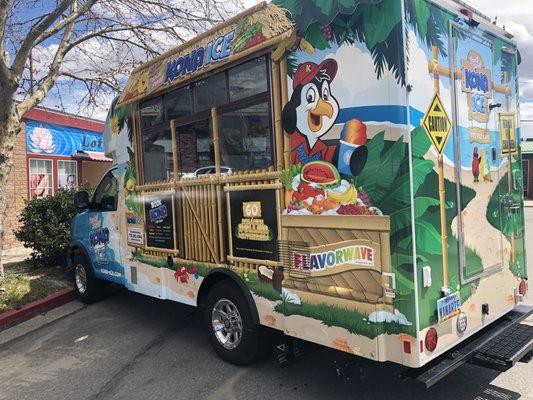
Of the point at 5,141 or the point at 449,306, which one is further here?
the point at 5,141

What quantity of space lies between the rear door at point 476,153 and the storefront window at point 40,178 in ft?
42.9

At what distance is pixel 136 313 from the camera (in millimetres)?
6938

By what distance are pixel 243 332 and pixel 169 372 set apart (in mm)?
891

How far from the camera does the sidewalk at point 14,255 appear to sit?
11312mm

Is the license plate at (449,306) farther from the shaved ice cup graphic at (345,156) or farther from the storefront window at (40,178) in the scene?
the storefront window at (40,178)

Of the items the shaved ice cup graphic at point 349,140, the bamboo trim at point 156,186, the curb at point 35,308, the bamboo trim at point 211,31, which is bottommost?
the curb at point 35,308

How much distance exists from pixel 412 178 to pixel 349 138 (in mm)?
530

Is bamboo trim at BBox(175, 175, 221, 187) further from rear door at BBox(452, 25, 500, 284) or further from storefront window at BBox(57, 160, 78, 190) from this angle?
storefront window at BBox(57, 160, 78, 190)

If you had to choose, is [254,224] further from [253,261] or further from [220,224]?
[220,224]

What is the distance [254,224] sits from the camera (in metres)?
4.27

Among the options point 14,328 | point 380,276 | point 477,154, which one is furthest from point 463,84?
point 14,328

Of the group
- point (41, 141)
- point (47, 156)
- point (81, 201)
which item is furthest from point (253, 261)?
point (47, 156)

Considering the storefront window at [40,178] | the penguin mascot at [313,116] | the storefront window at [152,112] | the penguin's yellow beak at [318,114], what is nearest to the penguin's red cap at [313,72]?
the penguin mascot at [313,116]

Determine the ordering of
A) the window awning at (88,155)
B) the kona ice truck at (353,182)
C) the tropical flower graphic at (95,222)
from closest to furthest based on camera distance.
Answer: the kona ice truck at (353,182) → the tropical flower graphic at (95,222) → the window awning at (88,155)
